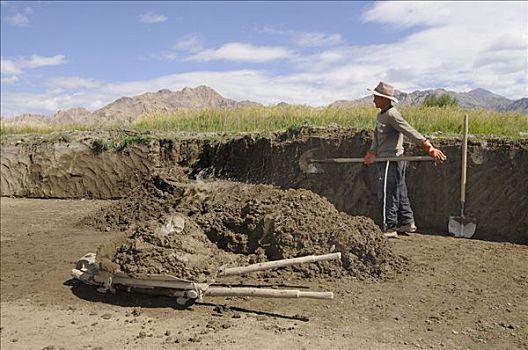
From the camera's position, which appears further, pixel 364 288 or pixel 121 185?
pixel 121 185

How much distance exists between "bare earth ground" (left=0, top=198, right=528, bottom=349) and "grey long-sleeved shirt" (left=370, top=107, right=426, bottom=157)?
1.24 metres

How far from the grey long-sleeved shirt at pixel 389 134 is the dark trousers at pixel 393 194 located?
6.5 inches

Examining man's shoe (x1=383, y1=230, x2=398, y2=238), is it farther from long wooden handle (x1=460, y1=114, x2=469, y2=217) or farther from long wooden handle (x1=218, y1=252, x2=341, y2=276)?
long wooden handle (x1=218, y1=252, x2=341, y2=276)

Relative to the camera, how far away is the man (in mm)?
6742

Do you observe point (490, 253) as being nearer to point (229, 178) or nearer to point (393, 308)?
point (393, 308)

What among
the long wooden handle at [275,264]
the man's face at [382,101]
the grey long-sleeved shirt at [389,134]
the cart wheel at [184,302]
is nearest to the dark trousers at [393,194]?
the grey long-sleeved shirt at [389,134]

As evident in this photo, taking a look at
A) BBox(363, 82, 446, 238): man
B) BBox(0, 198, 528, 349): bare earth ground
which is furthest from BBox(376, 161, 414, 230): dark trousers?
BBox(0, 198, 528, 349): bare earth ground

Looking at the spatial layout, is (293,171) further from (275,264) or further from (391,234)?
(275,264)

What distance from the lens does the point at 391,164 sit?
686 cm

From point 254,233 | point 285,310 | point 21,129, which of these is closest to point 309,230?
point 254,233

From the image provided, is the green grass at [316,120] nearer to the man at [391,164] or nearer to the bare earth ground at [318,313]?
the man at [391,164]

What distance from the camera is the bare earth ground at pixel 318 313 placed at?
166 inches

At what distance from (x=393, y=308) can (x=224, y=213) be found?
2414 mm

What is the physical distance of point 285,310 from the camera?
4.81m
